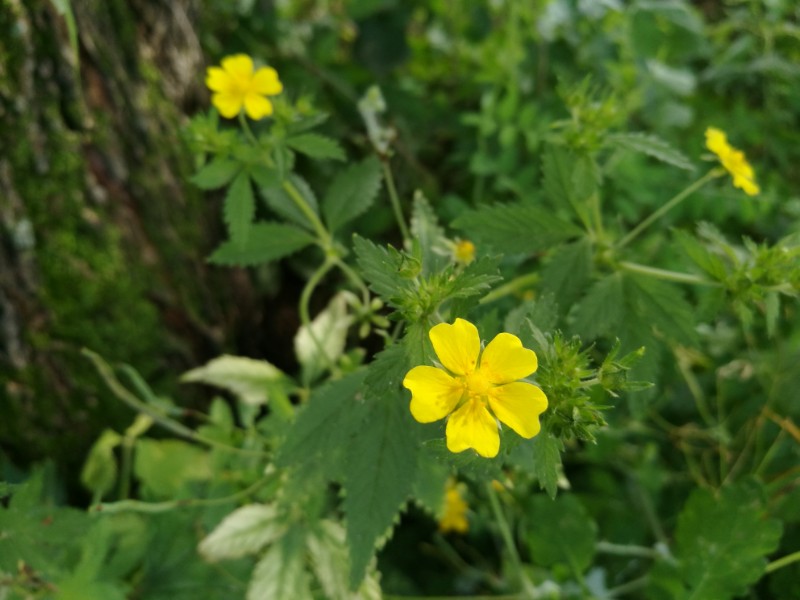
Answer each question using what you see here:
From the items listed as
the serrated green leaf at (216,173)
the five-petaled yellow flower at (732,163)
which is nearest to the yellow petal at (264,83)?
the serrated green leaf at (216,173)

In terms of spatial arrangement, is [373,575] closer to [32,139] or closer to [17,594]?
[17,594]

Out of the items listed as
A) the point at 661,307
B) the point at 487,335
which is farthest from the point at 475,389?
the point at 661,307

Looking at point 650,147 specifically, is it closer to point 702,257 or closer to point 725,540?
point 702,257

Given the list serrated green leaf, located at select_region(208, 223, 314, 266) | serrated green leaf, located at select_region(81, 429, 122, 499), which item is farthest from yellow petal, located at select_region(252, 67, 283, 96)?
serrated green leaf, located at select_region(81, 429, 122, 499)

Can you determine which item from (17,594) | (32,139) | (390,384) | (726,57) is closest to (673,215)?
(726,57)

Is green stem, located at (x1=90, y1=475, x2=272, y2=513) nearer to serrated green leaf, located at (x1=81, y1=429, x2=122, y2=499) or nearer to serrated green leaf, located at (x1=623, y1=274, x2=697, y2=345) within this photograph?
serrated green leaf, located at (x1=81, y1=429, x2=122, y2=499)

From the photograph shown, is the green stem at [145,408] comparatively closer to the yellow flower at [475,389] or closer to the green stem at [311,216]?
the green stem at [311,216]
